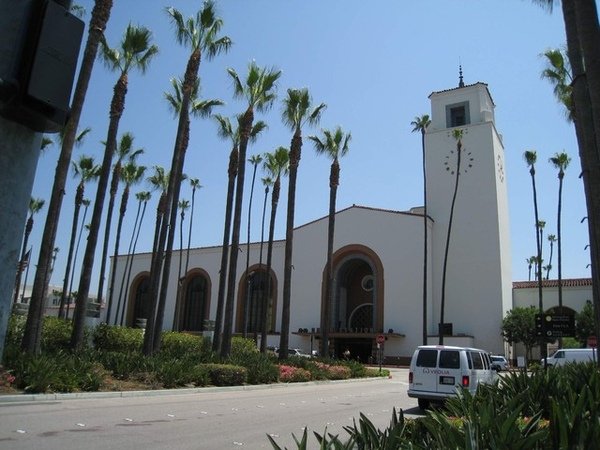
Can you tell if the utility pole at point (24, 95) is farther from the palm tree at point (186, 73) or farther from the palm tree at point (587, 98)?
the palm tree at point (186, 73)

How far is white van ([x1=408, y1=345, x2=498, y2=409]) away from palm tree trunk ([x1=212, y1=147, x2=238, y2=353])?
1277 cm

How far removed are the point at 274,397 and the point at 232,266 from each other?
915 cm

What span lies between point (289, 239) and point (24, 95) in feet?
91.6

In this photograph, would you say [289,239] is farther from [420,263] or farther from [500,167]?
[500,167]

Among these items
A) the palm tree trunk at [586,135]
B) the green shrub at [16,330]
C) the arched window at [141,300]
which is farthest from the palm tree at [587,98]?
the arched window at [141,300]

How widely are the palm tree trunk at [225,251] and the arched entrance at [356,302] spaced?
2574 centimetres

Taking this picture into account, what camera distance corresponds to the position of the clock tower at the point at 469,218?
163 ft

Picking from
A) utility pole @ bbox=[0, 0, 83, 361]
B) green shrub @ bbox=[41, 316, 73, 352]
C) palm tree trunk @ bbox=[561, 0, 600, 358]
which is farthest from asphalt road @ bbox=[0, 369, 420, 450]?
green shrub @ bbox=[41, 316, 73, 352]

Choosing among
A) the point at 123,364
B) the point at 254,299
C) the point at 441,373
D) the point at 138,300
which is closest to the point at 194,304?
the point at 254,299

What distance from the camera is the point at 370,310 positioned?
2219 inches

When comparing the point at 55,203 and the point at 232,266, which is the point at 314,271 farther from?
the point at 55,203

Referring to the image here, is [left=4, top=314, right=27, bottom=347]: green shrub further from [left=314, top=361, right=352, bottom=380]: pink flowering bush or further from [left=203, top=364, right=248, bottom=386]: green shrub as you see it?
[left=314, top=361, right=352, bottom=380]: pink flowering bush

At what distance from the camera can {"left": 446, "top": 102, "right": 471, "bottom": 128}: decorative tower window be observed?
57.7m

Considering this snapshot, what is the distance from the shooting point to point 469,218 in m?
53.2
